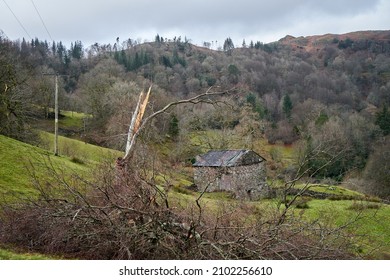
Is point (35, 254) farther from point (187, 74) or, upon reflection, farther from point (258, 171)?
point (187, 74)

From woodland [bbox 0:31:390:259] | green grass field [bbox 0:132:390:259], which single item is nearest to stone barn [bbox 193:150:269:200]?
woodland [bbox 0:31:390:259]

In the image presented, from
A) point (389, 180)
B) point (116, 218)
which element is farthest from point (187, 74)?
point (116, 218)

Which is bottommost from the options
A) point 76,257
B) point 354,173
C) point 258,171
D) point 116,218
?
point 354,173

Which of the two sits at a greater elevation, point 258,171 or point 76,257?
point 76,257

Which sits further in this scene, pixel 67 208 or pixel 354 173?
pixel 354 173

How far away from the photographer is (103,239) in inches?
292

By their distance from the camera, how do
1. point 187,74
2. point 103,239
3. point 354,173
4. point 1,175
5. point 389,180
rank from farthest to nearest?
point 187,74, point 354,173, point 389,180, point 1,175, point 103,239

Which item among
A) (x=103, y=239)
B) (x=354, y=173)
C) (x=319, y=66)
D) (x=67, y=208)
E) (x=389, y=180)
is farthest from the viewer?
(x=319, y=66)

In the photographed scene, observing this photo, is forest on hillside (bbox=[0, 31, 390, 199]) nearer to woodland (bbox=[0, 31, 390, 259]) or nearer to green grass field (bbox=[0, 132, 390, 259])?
woodland (bbox=[0, 31, 390, 259])

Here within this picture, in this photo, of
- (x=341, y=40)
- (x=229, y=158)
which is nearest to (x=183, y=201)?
(x=229, y=158)

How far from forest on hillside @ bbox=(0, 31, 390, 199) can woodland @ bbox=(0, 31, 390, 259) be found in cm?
25

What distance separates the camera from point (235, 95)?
12.7 m

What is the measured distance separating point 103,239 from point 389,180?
3131 centimetres

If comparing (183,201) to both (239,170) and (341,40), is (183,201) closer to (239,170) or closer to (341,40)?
(239,170)
